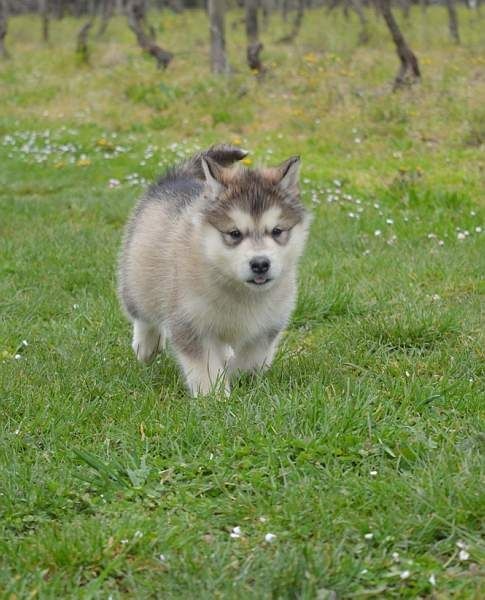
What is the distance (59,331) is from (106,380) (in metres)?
1.23

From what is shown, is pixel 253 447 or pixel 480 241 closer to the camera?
pixel 253 447

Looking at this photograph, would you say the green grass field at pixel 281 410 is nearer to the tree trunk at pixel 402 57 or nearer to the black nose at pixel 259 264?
the black nose at pixel 259 264

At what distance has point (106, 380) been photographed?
5203mm

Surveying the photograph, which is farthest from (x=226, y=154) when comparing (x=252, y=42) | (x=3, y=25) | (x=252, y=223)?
(x=3, y=25)

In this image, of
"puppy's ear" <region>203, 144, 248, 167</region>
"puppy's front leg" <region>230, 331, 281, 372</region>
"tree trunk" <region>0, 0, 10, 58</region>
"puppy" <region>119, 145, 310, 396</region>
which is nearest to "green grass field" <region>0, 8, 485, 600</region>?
"puppy's front leg" <region>230, 331, 281, 372</region>

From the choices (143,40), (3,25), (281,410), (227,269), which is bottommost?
(3,25)

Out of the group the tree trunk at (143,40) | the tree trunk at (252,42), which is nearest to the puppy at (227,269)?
the tree trunk at (252,42)

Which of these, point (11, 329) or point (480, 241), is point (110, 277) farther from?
point (480, 241)

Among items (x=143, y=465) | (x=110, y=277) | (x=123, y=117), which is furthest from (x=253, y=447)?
(x=123, y=117)

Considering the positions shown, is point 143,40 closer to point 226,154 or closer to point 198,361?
point 226,154

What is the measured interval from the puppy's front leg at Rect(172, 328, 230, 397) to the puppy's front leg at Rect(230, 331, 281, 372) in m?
0.15

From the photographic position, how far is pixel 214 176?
4875 millimetres

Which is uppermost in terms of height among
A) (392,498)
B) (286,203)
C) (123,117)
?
(286,203)

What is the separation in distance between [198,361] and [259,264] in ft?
2.33
